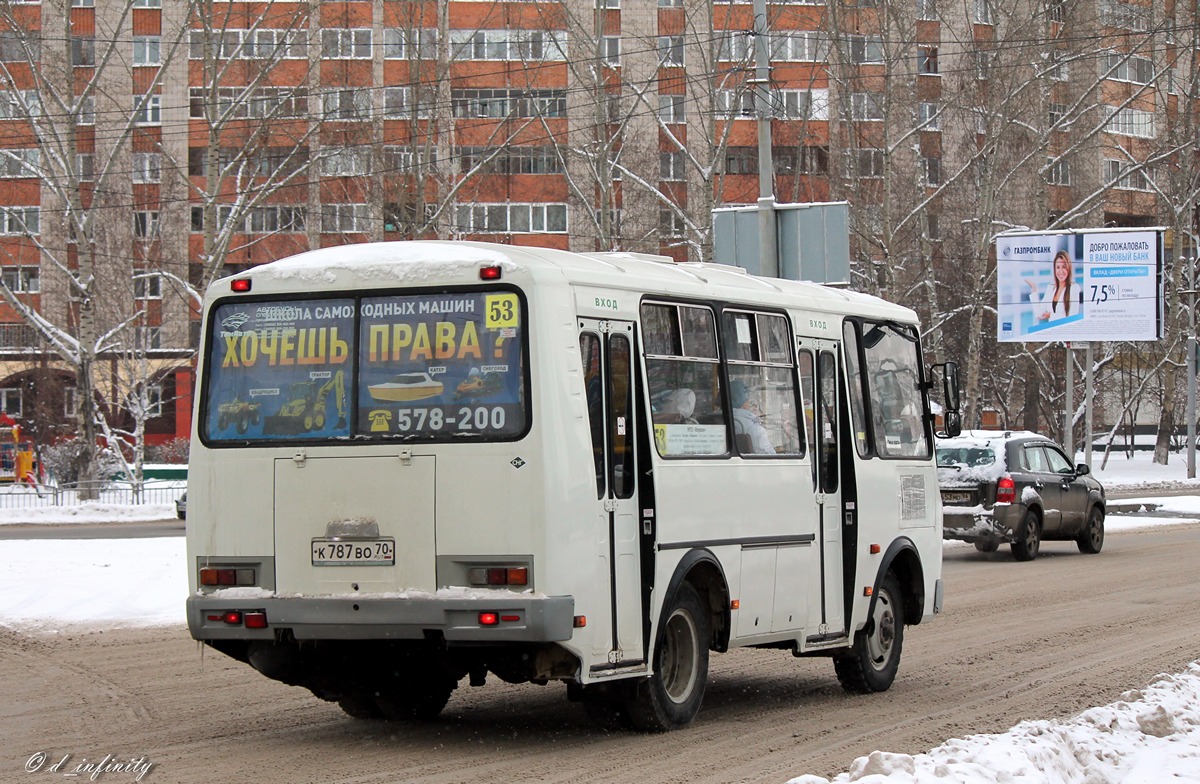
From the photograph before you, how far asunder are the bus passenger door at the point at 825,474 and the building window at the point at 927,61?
38.0 metres

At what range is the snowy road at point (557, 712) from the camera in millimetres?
8555

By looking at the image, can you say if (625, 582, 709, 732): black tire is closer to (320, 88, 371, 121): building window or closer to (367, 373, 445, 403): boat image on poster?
(367, 373, 445, 403): boat image on poster

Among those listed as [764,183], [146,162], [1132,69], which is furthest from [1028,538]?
[1132,69]

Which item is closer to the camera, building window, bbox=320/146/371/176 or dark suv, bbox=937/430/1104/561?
dark suv, bbox=937/430/1104/561

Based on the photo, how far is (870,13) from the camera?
1982 inches

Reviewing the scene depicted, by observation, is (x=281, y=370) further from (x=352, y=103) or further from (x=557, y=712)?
(x=352, y=103)

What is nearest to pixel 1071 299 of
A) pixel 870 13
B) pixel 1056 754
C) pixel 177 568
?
pixel 870 13

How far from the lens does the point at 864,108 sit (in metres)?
50.1

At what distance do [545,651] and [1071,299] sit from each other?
1380 inches

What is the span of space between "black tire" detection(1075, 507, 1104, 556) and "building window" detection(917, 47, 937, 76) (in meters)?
24.2

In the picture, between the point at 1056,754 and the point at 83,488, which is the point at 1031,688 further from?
the point at 83,488

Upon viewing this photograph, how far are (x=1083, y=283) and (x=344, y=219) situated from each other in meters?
22.6

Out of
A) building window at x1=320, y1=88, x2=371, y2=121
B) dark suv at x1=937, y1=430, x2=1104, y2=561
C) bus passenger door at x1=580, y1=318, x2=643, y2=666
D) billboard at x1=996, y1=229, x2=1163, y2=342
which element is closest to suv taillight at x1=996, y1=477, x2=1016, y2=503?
dark suv at x1=937, y1=430, x2=1104, y2=561

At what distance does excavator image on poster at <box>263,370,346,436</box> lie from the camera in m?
9.11
